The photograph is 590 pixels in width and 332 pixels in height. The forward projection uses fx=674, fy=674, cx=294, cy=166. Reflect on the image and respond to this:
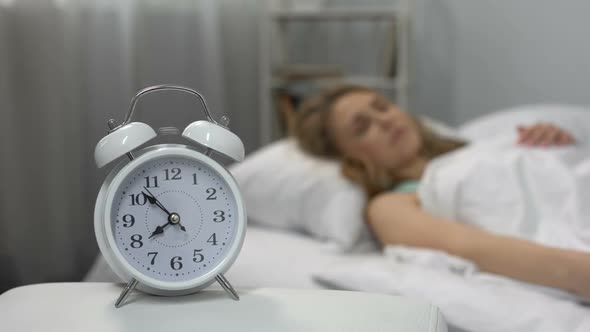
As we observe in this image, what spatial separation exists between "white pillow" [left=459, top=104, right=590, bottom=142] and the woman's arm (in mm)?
444

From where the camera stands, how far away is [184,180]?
0.72 meters

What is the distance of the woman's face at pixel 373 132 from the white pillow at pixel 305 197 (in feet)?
0.26

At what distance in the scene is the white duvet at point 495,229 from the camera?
1.04 metres

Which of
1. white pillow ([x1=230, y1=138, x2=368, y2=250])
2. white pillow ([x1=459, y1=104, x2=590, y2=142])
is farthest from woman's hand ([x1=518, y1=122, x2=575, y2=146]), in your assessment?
white pillow ([x1=230, y1=138, x2=368, y2=250])

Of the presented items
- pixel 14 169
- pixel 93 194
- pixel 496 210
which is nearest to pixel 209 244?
pixel 496 210

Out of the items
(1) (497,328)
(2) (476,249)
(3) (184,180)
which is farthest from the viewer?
(2) (476,249)

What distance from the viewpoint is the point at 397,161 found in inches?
66.6

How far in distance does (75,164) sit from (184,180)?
1059mm

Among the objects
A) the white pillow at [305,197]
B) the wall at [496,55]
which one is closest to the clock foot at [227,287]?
the white pillow at [305,197]

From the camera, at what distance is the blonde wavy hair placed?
1628mm

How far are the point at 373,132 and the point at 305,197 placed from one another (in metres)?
0.23

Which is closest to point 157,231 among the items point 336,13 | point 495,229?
point 495,229

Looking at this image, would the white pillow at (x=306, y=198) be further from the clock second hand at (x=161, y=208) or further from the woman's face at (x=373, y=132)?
the clock second hand at (x=161, y=208)

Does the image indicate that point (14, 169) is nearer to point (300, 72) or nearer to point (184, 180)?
point (184, 180)
